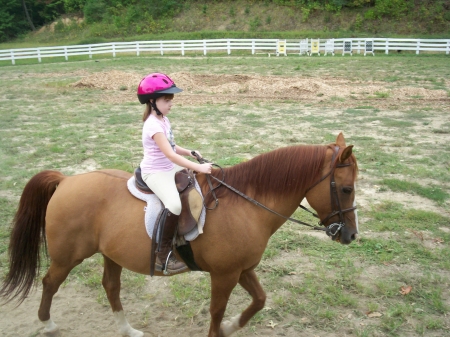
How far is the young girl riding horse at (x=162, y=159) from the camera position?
3.83 m

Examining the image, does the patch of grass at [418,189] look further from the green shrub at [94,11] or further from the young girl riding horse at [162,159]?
the green shrub at [94,11]

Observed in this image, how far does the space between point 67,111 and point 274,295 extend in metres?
13.0

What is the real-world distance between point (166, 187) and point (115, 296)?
160 cm

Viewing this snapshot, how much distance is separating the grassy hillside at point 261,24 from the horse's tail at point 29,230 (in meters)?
40.8

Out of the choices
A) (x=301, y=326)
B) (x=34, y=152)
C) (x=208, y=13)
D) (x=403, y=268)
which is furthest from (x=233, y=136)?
(x=208, y=13)

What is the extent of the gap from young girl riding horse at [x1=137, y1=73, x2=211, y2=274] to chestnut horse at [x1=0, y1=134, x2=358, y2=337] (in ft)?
0.75

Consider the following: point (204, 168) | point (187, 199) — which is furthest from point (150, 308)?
point (204, 168)

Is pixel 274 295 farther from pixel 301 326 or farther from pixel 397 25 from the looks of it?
pixel 397 25

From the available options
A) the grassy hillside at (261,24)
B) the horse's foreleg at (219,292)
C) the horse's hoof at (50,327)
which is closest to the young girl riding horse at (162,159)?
the horse's foreleg at (219,292)

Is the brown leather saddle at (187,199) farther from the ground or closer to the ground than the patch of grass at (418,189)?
farther from the ground

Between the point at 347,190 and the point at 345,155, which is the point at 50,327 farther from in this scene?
the point at 345,155

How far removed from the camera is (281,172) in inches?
155

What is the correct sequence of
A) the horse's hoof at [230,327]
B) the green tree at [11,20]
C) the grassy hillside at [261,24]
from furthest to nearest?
the green tree at [11,20] → the grassy hillside at [261,24] → the horse's hoof at [230,327]

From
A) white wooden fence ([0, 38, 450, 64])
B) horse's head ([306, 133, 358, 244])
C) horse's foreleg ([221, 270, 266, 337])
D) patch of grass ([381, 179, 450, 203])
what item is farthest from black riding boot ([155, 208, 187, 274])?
white wooden fence ([0, 38, 450, 64])
